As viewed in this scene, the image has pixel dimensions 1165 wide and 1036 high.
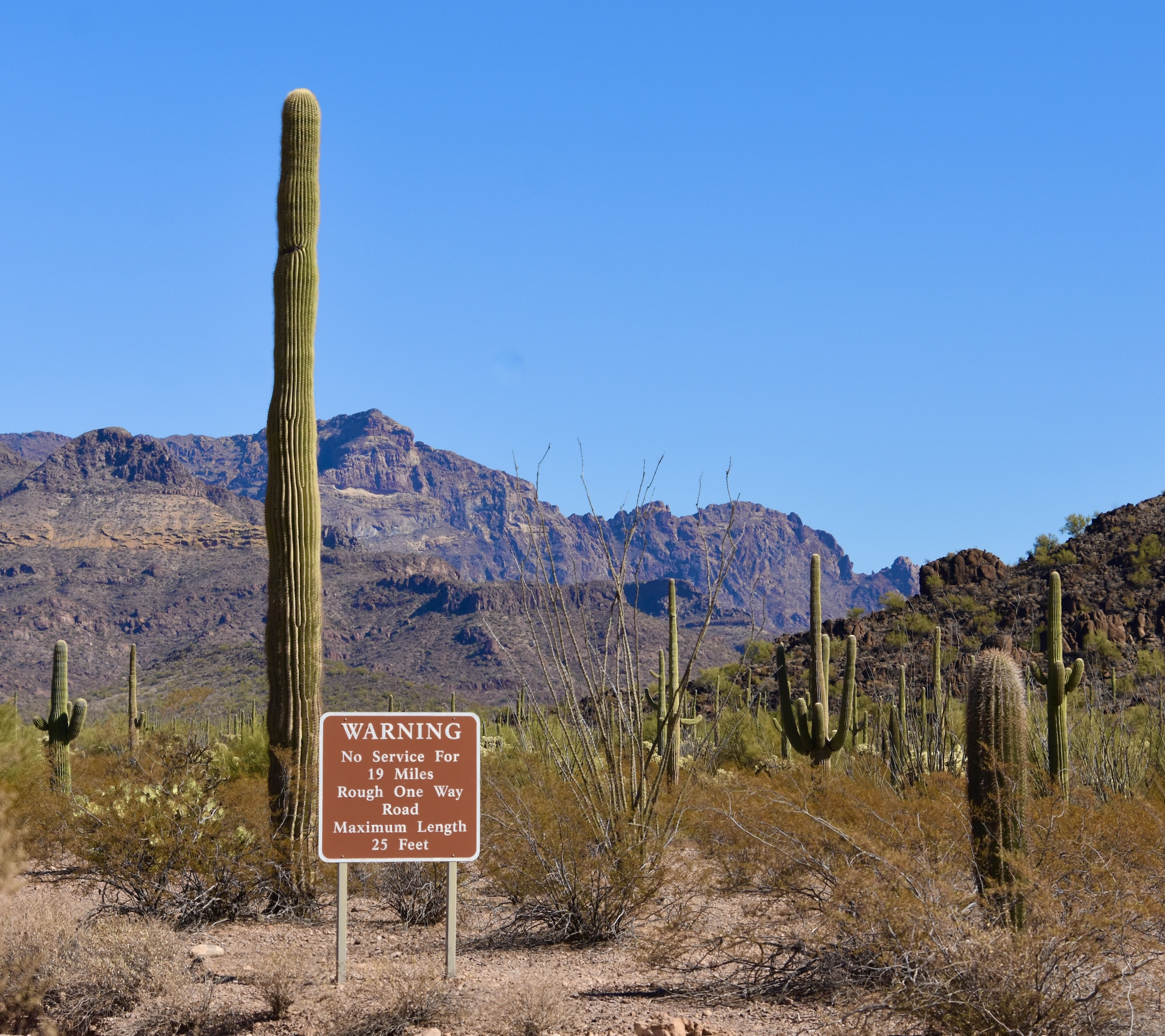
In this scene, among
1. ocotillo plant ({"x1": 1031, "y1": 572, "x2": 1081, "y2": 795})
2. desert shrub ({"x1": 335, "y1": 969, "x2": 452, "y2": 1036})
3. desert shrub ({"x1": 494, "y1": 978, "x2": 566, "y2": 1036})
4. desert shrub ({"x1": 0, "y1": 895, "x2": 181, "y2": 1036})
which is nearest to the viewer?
desert shrub ({"x1": 494, "y1": 978, "x2": 566, "y2": 1036})

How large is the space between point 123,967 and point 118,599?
113154mm

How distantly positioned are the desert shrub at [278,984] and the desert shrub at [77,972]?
0.58m

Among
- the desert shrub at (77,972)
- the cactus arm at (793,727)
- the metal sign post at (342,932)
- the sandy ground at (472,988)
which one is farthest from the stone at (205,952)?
the cactus arm at (793,727)

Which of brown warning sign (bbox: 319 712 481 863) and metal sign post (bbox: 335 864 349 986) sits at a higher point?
brown warning sign (bbox: 319 712 481 863)

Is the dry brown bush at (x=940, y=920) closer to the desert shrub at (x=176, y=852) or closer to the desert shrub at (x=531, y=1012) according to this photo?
the desert shrub at (x=531, y=1012)

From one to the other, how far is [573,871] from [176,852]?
3.17 meters

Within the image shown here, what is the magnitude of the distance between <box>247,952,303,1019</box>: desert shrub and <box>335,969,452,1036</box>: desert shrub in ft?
1.49

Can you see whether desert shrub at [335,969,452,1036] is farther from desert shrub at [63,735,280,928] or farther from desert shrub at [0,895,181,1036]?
desert shrub at [63,735,280,928]

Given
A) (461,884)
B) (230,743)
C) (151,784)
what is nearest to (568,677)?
(461,884)

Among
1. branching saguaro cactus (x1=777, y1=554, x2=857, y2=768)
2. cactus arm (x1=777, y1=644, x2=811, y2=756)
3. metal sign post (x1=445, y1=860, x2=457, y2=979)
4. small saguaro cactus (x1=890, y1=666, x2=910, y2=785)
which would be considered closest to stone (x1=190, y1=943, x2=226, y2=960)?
metal sign post (x1=445, y1=860, x2=457, y2=979)

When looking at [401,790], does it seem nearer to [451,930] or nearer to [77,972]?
[451,930]

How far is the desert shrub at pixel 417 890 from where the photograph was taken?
32.5 ft

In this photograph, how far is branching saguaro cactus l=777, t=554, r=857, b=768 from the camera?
57.6 ft

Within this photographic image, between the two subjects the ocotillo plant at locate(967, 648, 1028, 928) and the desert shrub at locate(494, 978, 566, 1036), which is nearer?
the desert shrub at locate(494, 978, 566, 1036)
